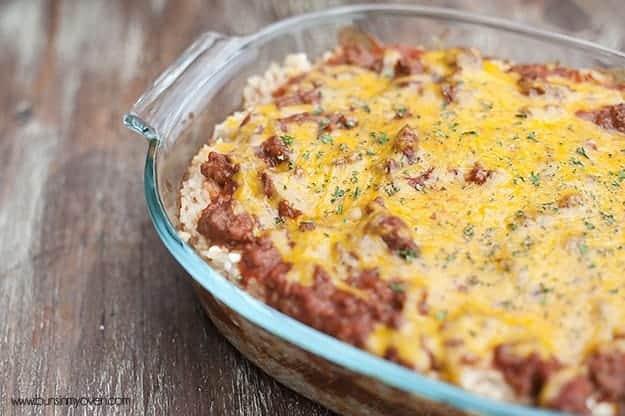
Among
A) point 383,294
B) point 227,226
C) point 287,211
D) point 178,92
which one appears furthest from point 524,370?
point 178,92

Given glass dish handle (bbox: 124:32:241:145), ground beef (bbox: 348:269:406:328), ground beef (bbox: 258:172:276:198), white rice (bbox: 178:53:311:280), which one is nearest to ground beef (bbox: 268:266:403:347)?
ground beef (bbox: 348:269:406:328)

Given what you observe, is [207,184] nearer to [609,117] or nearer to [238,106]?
[238,106]

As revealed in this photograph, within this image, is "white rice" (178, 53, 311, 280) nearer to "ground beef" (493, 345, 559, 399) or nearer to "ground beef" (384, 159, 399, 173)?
"ground beef" (384, 159, 399, 173)

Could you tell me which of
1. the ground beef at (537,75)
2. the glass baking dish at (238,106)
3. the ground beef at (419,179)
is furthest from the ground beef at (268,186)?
the ground beef at (537,75)

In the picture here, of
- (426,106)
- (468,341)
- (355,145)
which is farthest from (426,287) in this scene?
(426,106)

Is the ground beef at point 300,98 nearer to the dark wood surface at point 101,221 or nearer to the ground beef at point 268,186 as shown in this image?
the ground beef at point 268,186
